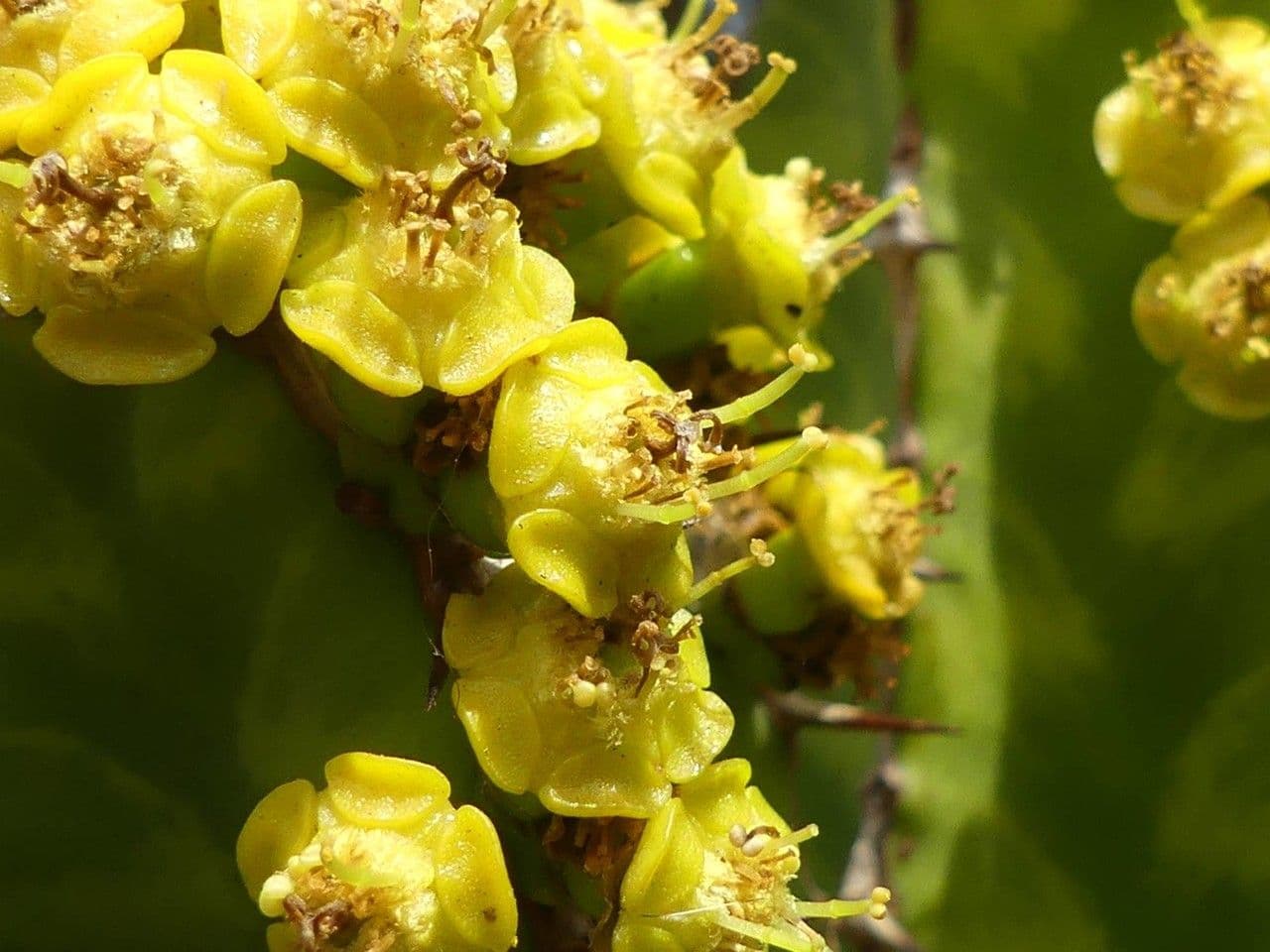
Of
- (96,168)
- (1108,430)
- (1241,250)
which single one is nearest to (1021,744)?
(1108,430)

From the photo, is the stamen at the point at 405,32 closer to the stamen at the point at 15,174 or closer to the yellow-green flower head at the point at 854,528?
the stamen at the point at 15,174

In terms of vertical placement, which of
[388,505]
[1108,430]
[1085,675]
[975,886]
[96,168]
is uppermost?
[96,168]

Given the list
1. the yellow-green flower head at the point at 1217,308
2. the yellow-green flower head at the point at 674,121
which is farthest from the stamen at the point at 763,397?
the yellow-green flower head at the point at 1217,308

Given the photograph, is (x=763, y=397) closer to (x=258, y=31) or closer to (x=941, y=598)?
(x=258, y=31)

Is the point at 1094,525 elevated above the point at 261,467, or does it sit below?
below

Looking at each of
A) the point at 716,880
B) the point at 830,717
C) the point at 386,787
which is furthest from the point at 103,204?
the point at 830,717

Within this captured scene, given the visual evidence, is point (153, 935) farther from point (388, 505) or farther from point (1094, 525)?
point (1094, 525)

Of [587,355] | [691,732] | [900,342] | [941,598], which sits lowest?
[941,598]
